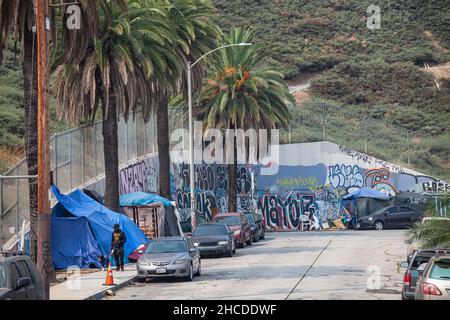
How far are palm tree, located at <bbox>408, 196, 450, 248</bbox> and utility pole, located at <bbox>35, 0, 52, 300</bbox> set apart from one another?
1180 cm

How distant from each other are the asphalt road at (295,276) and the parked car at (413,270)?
1.63 m

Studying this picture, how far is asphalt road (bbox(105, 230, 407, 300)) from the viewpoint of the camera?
23.1 metres

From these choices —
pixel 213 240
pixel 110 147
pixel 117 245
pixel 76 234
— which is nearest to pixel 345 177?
pixel 213 240

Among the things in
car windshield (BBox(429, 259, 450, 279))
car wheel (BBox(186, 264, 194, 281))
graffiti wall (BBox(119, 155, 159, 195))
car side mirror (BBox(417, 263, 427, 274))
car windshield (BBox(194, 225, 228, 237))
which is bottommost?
car wheel (BBox(186, 264, 194, 281))

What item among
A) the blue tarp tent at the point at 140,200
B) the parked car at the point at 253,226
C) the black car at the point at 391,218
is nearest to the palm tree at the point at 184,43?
the blue tarp tent at the point at 140,200

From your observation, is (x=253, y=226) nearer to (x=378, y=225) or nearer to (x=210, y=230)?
(x=210, y=230)

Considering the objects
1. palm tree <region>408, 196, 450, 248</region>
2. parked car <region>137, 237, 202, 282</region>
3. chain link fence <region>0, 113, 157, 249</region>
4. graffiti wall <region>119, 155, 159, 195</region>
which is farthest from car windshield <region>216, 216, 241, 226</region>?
palm tree <region>408, 196, 450, 248</region>

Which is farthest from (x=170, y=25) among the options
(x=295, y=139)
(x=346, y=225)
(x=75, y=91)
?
(x=295, y=139)

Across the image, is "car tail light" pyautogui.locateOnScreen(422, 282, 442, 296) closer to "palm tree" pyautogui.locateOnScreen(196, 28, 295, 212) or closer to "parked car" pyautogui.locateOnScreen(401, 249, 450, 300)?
"parked car" pyautogui.locateOnScreen(401, 249, 450, 300)

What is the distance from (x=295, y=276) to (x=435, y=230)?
4661 millimetres

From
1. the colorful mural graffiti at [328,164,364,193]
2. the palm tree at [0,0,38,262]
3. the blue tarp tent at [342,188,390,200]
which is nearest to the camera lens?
the palm tree at [0,0,38,262]

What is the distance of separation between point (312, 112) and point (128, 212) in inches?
2334

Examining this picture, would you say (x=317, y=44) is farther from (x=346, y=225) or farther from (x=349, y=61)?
(x=346, y=225)

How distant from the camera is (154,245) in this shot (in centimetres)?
2883
